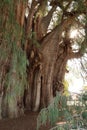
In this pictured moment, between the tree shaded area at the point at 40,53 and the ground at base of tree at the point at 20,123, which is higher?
the tree shaded area at the point at 40,53

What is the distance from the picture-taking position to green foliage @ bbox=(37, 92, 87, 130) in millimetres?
2426

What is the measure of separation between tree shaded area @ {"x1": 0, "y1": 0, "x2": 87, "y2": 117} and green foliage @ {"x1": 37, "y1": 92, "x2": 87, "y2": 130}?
143 centimetres

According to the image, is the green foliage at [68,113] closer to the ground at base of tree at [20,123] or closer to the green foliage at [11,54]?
the green foliage at [11,54]

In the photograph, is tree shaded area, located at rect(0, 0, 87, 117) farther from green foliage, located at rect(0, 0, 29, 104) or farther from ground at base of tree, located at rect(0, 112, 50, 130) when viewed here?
ground at base of tree, located at rect(0, 112, 50, 130)

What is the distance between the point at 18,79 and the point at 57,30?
1.55 meters

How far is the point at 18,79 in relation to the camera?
421 cm

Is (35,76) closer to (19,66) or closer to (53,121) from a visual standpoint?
(19,66)

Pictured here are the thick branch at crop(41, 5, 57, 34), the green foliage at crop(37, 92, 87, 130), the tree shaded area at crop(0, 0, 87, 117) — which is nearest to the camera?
the green foliage at crop(37, 92, 87, 130)

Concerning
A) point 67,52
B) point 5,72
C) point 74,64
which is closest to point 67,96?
point 5,72

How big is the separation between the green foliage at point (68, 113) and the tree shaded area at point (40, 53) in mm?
1429

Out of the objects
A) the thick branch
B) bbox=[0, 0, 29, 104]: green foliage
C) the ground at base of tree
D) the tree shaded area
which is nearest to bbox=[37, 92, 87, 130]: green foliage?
bbox=[0, 0, 29, 104]: green foliage

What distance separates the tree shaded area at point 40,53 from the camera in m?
4.46

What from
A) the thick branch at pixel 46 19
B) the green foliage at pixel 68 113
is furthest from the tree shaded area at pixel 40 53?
the green foliage at pixel 68 113

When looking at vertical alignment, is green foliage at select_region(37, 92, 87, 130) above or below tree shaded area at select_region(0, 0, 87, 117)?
below
